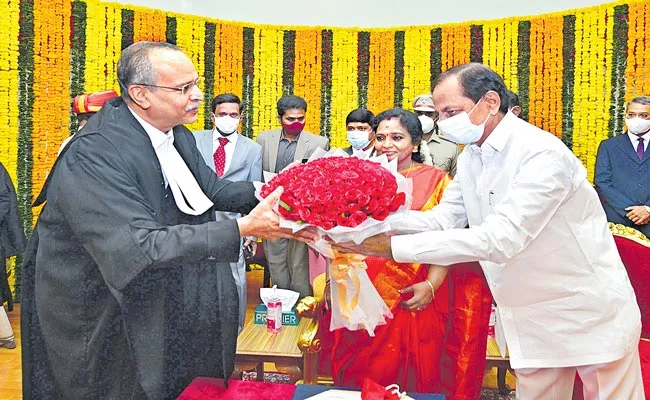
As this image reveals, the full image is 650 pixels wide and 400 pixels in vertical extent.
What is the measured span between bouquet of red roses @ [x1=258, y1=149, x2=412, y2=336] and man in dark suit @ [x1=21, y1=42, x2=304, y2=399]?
0.30 feet

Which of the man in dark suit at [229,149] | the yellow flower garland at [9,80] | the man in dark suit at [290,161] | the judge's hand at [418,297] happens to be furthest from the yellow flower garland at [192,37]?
the judge's hand at [418,297]

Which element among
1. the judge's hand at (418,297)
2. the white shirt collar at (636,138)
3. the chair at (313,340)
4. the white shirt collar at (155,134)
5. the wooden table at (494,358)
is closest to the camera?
the white shirt collar at (155,134)

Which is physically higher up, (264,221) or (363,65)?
(363,65)

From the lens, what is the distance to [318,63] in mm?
6117

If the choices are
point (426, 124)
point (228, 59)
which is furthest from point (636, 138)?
point (228, 59)

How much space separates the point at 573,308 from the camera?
5.83 ft

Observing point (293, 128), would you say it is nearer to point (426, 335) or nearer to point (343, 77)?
point (343, 77)

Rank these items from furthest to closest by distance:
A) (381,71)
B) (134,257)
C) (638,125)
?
(381,71) → (638,125) → (134,257)

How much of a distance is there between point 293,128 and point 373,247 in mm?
3072

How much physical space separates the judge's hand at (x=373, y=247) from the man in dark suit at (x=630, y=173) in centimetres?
336

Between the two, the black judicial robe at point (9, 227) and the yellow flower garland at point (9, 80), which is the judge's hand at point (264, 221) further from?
the yellow flower garland at point (9, 80)

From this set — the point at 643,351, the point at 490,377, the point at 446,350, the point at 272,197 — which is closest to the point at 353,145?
the point at 490,377

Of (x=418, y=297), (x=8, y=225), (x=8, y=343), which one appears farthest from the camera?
(x=8, y=225)

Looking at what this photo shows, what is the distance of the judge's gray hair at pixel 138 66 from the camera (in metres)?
1.77
